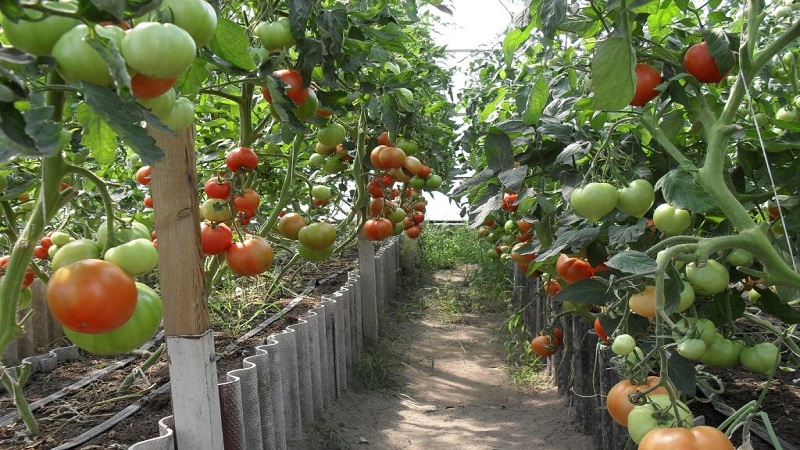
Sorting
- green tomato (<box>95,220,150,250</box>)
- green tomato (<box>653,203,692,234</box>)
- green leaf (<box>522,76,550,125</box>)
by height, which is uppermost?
A: green leaf (<box>522,76,550,125</box>)

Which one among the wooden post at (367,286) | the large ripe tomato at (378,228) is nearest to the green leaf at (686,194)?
the large ripe tomato at (378,228)

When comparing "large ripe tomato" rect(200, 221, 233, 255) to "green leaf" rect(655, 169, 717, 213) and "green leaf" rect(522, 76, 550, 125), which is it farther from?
"green leaf" rect(655, 169, 717, 213)

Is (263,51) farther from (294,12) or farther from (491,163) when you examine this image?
(491,163)

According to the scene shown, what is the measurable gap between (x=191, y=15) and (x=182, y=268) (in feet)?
2.72

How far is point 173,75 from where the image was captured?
0.59 m

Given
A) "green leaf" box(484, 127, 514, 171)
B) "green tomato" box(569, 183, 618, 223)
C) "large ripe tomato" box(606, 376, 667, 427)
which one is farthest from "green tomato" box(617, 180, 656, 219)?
"green leaf" box(484, 127, 514, 171)

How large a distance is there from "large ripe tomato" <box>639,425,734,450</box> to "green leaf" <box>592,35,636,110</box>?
528mm

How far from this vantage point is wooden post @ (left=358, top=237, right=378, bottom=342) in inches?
173

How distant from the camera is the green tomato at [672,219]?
49.2 inches

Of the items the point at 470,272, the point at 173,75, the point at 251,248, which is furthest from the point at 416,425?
the point at 470,272

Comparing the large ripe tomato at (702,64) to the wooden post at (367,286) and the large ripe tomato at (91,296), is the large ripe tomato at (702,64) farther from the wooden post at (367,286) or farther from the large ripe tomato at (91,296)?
the wooden post at (367,286)

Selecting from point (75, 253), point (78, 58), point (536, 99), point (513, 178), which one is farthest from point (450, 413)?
point (78, 58)

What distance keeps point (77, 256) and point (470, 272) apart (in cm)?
705

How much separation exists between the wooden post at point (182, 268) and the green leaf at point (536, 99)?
0.85 meters
